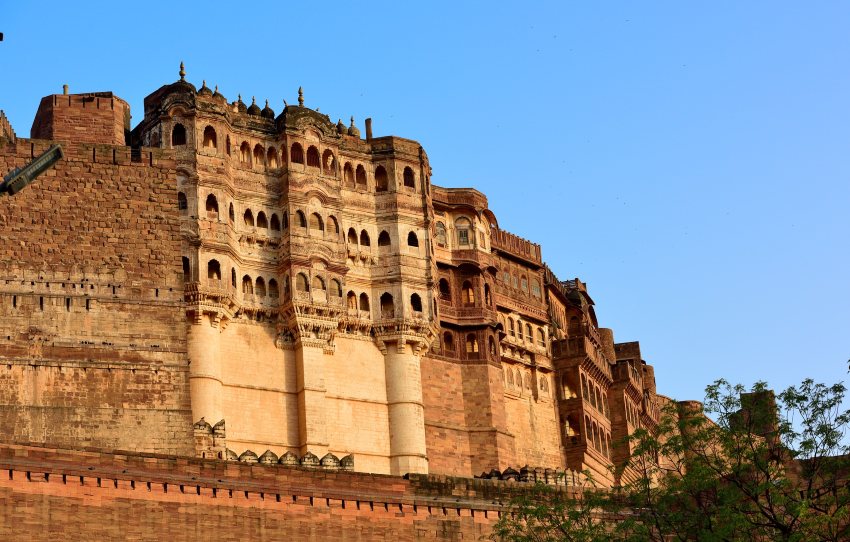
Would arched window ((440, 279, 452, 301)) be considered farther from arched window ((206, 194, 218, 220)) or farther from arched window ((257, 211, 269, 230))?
arched window ((206, 194, 218, 220))

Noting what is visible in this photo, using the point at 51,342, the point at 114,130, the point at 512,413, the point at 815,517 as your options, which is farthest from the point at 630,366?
the point at 815,517

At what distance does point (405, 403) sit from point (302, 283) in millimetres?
5493

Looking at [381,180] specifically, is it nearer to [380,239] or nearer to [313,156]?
[380,239]

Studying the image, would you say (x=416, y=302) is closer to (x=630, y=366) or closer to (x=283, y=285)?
(x=283, y=285)

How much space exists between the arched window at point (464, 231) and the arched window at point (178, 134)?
1263 centimetres

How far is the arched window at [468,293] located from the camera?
65812 millimetres

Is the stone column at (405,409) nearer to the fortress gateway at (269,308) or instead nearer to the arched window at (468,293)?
the fortress gateway at (269,308)

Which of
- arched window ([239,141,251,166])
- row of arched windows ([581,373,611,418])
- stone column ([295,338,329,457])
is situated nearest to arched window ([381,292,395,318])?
stone column ([295,338,329,457])

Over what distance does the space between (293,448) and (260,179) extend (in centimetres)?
975

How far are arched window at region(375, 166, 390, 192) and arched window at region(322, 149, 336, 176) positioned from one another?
2047 mm

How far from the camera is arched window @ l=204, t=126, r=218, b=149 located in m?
59.1

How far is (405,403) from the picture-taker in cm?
6056

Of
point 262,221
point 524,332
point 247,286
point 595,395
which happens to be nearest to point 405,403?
point 247,286

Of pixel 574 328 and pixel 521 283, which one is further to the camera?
pixel 574 328
